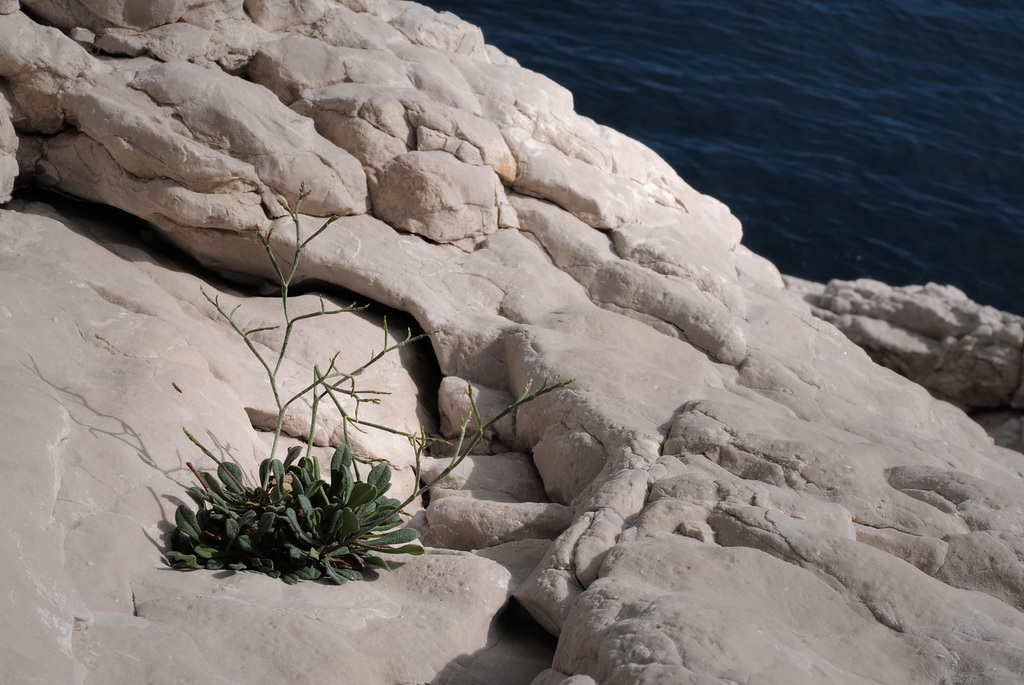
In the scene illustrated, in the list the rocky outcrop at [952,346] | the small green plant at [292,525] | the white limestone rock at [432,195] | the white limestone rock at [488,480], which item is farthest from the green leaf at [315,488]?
the rocky outcrop at [952,346]

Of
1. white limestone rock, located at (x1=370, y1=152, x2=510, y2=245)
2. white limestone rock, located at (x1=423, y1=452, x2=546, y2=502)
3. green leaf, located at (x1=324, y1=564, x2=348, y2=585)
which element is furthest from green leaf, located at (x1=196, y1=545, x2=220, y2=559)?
white limestone rock, located at (x1=370, y1=152, x2=510, y2=245)

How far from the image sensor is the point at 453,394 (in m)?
6.28

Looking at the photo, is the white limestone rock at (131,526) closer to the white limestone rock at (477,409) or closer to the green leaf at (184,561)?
the green leaf at (184,561)

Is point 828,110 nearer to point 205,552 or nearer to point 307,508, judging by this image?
point 307,508

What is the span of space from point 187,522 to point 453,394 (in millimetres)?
2412

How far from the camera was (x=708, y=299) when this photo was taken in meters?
7.72

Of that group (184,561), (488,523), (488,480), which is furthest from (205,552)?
(488,480)

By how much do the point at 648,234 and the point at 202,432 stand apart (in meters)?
4.32

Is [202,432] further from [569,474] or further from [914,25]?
[914,25]

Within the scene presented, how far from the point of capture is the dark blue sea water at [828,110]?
14.7 metres

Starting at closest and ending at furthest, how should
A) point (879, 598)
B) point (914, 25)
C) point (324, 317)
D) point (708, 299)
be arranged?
point (879, 598), point (324, 317), point (708, 299), point (914, 25)

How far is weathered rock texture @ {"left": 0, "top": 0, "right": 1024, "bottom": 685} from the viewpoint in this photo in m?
3.64

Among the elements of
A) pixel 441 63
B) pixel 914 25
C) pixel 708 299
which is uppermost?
pixel 914 25

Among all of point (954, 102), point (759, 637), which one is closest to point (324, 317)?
point (759, 637)
